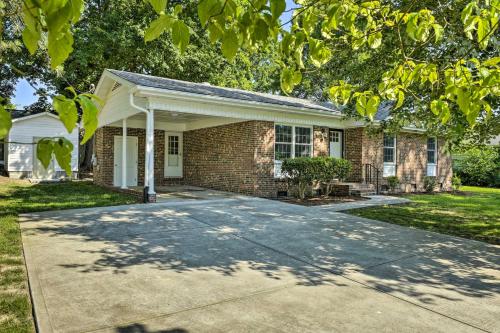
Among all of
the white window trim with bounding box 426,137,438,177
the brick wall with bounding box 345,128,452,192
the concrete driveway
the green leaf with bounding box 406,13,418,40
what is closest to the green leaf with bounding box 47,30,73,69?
the green leaf with bounding box 406,13,418,40

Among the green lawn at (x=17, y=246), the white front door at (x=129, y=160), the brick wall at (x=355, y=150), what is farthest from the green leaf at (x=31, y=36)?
the brick wall at (x=355, y=150)

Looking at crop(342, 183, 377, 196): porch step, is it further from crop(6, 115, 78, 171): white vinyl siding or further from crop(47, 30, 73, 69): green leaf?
crop(6, 115, 78, 171): white vinyl siding

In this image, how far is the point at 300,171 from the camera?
13.2 m

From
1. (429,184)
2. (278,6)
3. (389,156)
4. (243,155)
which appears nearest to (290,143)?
(243,155)

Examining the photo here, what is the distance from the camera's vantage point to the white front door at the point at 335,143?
Answer: 16.8 meters

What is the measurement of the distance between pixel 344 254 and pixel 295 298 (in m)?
2.17

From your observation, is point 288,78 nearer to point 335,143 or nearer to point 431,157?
point 335,143

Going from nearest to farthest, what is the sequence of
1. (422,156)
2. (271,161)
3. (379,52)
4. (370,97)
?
(370,97), (379,52), (271,161), (422,156)

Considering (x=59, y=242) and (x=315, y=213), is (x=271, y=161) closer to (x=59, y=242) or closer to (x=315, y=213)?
(x=315, y=213)

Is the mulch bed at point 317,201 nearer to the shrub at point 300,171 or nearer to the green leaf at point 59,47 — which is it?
the shrub at point 300,171

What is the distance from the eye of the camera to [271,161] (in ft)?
46.0

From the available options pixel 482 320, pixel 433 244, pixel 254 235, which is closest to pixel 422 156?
pixel 433 244

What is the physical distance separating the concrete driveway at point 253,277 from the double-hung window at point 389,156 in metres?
9.95

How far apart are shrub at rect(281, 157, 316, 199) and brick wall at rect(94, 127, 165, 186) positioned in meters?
6.69
